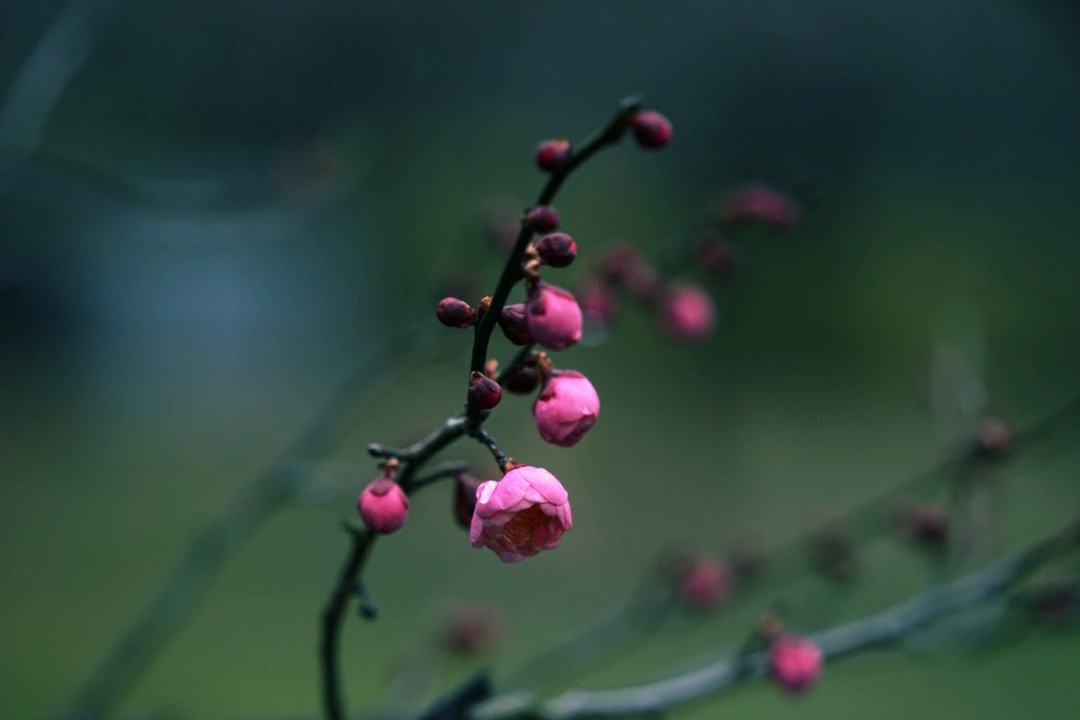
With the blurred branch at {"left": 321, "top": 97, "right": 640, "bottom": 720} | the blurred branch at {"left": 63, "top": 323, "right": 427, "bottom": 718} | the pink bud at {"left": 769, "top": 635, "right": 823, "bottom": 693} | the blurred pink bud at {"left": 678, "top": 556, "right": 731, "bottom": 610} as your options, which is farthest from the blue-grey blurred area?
the blurred branch at {"left": 321, "top": 97, "right": 640, "bottom": 720}

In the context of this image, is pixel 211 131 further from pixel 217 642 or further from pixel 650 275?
pixel 650 275

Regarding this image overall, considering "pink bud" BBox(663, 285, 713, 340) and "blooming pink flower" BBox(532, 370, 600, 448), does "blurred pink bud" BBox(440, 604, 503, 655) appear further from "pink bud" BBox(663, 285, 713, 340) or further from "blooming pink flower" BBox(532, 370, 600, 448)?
"blooming pink flower" BBox(532, 370, 600, 448)

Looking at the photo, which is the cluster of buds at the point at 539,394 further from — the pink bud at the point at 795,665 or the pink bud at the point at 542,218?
the pink bud at the point at 795,665

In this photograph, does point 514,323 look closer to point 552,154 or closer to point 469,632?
point 552,154

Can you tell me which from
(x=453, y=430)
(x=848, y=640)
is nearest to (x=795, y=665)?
(x=848, y=640)

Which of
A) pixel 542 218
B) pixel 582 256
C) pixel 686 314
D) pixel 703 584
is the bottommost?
pixel 542 218

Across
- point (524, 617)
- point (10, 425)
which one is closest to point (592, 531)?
point (524, 617)
